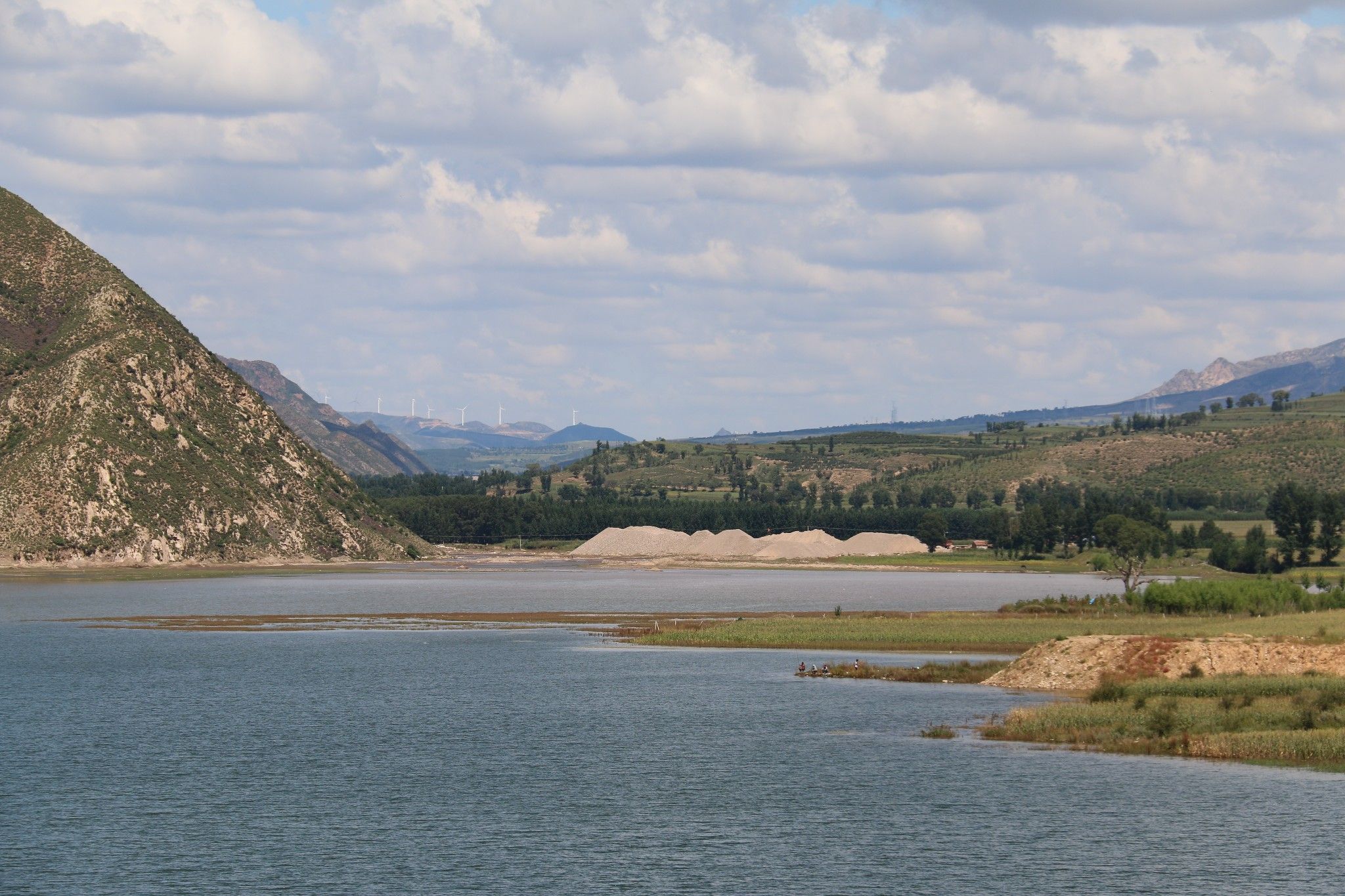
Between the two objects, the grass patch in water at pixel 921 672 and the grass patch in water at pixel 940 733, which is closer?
the grass patch in water at pixel 940 733

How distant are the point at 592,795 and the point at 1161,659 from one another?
41.9 metres

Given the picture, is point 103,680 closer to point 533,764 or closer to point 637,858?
point 533,764

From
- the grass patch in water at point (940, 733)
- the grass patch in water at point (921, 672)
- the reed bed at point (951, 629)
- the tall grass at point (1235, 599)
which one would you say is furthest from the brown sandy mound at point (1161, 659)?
the tall grass at point (1235, 599)

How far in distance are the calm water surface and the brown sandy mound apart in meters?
4.83

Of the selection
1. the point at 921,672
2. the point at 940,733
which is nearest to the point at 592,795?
the point at 940,733

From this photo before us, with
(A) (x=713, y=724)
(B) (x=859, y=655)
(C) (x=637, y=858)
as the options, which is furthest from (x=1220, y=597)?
(C) (x=637, y=858)

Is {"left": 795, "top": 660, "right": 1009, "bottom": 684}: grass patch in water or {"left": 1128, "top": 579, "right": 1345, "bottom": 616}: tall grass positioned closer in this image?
{"left": 795, "top": 660, "right": 1009, "bottom": 684}: grass patch in water

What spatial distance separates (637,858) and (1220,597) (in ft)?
294

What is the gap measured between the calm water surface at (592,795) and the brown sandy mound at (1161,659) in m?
4.83

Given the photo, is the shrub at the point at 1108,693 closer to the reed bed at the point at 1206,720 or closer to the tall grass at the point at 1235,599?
the reed bed at the point at 1206,720

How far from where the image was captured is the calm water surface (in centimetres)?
5012

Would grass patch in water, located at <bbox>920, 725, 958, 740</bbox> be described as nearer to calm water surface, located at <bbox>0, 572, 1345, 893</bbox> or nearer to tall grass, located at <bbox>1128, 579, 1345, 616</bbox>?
calm water surface, located at <bbox>0, 572, 1345, 893</bbox>

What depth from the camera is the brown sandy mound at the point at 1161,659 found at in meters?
87.1

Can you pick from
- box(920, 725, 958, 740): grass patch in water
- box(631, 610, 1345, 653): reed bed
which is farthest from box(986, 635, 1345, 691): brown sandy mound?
box(920, 725, 958, 740): grass patch in water
